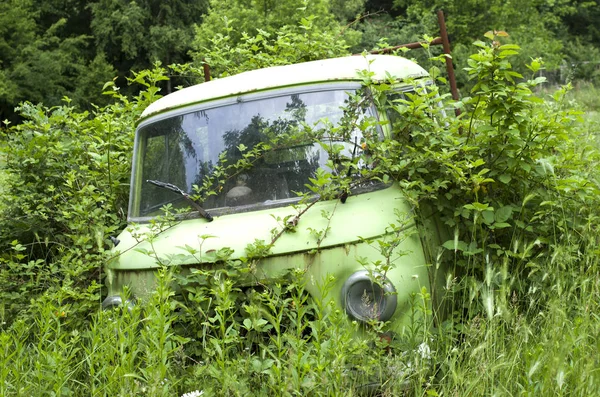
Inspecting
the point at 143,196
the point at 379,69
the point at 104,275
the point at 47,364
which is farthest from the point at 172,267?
the point at 379,69

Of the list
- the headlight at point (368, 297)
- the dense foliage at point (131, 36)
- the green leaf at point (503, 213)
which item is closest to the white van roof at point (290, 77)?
the green leaf at point (503, 213)

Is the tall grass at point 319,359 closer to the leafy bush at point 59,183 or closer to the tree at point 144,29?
the leafy bush at point 59,183

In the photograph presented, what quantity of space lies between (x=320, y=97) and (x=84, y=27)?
36230mm

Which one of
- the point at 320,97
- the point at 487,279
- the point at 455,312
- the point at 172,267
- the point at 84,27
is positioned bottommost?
the point at 455,312

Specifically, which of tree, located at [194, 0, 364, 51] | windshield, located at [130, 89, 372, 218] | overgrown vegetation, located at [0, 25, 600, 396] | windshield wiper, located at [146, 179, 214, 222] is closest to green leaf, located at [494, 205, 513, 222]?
overgrown vegetation, located at [0, 25, 600, 396]

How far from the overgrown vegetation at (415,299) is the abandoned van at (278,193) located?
0.11 metres

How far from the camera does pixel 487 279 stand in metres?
3.29

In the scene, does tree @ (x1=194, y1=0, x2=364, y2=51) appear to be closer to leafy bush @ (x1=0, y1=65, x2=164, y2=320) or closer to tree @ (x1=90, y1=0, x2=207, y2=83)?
leafy bush @ (x1=0, y1=65, x2=164, y2=320)

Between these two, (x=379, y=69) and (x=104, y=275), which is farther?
(x=379, y=69)

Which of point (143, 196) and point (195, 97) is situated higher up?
point (195, 97)

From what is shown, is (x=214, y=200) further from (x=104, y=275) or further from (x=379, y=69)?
(x=379, y=69)

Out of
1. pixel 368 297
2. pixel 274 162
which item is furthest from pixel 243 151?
pixel 368 297

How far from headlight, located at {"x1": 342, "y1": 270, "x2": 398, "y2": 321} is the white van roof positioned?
1.49 metres

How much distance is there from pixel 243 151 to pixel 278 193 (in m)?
0.40
